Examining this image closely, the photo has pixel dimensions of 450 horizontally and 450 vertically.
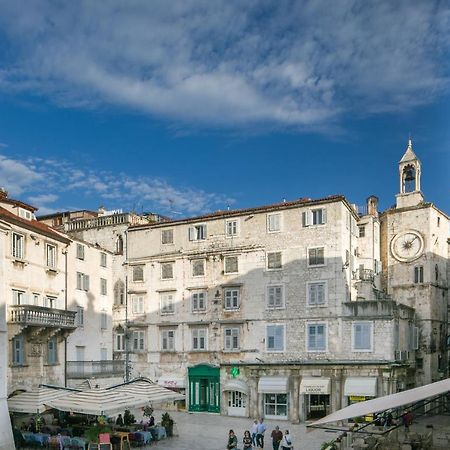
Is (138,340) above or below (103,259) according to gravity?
below

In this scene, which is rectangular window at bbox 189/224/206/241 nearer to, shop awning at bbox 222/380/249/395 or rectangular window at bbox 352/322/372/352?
shop awning at bbox 222/380/249/395

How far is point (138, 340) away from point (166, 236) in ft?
26.5

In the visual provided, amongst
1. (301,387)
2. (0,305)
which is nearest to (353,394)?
(301,387)

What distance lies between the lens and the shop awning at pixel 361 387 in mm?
A: 35656

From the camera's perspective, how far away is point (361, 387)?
35875mm

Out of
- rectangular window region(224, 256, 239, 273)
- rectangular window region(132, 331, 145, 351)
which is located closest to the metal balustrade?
rectangular window region(132, 331, 145, 351)

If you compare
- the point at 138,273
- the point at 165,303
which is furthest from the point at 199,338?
the point at 138,273

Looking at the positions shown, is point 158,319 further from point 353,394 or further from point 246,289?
point 353,394

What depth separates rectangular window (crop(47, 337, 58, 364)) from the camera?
116 feet

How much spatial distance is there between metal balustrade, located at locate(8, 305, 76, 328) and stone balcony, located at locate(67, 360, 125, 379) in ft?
11.9

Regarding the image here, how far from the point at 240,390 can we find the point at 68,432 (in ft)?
46.5

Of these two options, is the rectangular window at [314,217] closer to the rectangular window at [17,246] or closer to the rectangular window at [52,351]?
the rectangular window at [52,351]

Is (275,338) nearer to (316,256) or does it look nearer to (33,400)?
(316,256)

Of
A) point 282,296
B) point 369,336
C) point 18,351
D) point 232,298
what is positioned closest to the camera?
point 18,351
